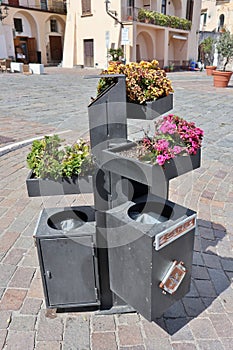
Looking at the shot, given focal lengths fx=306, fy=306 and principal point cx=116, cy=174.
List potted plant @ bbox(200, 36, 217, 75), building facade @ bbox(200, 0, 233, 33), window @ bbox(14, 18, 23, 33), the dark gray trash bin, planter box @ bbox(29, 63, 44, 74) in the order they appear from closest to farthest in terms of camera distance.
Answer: the dark gray trash bin → planter box @ bbox(29, 63, 44, 74) → window @ bbox(14, 18, 23, 33) → potted plant @ bbox(200, 36, 217, 75) → building facade @ bbox(200, 0, 233, 33)

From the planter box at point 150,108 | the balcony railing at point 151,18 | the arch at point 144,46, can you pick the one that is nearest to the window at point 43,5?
the balcony railing at point 151,18

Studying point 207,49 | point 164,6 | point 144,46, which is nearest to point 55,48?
point 144,46

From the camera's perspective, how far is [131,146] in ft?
5.52

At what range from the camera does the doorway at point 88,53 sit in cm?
2497

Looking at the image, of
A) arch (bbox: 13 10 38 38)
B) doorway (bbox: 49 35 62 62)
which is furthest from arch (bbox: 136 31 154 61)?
arch (bbox: 13 10 38 38)

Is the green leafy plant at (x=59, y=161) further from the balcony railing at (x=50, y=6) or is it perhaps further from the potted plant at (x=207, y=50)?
the balcony railing at (x=50, y=6)

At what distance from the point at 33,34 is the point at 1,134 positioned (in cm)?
2466

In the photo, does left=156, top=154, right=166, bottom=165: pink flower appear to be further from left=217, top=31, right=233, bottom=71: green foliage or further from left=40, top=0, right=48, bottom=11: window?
left=40, top=0, right=48, bottom=11: window

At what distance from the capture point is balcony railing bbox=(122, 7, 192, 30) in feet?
73.8

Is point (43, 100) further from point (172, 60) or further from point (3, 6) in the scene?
point (172, 60)

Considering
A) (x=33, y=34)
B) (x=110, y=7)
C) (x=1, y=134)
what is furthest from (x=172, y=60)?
(x=1, y=134)

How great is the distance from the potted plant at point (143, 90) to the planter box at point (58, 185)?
0.46m

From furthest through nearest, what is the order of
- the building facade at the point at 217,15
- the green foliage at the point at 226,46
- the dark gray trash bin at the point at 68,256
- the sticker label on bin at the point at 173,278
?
the building facade at the point at 217,15 < the green foliage at the point at 226,46 < the dark gray trash bin at the point at 68,256 < the sticker label on bin at the point at 173,278

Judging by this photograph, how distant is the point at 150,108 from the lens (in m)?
1.65
